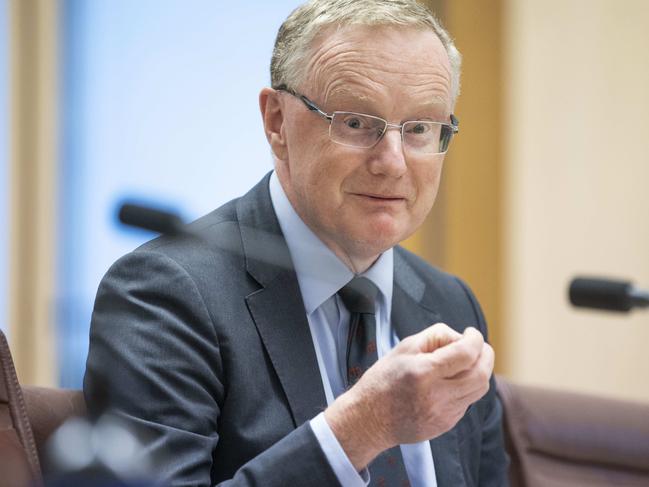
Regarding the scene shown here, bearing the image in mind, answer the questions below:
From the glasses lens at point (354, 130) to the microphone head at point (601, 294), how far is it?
1.28 feet

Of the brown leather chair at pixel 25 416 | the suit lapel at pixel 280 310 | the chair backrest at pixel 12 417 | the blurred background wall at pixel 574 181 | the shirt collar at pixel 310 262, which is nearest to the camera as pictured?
the brown leather chair at pixel 25 416

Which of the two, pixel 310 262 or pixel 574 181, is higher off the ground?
pixel 310 262

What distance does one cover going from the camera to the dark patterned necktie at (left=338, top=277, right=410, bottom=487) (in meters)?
1.49

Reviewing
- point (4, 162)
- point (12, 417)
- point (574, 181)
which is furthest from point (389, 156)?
point (574, 181)

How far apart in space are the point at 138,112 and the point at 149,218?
474 mm

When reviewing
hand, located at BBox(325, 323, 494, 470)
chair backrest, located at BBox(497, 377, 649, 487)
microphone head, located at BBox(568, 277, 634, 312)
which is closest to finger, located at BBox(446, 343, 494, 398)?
hand, located at BBox(325, 323, 494, 470)

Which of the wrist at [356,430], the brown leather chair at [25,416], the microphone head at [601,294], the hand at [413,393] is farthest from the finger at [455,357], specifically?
the brown leather chair at [25,416]

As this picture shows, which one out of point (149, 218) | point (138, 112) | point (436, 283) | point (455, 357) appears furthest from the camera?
point (436, 283)

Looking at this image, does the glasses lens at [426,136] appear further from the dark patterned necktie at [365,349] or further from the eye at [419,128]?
the dark patterned necktie at [365,349]

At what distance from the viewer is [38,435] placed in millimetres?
1440

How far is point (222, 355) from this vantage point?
57.1 inches

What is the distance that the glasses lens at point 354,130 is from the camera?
→ 5.00 feet

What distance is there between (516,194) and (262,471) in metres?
2.84

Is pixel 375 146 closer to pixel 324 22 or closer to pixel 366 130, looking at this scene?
pixel 366 130
